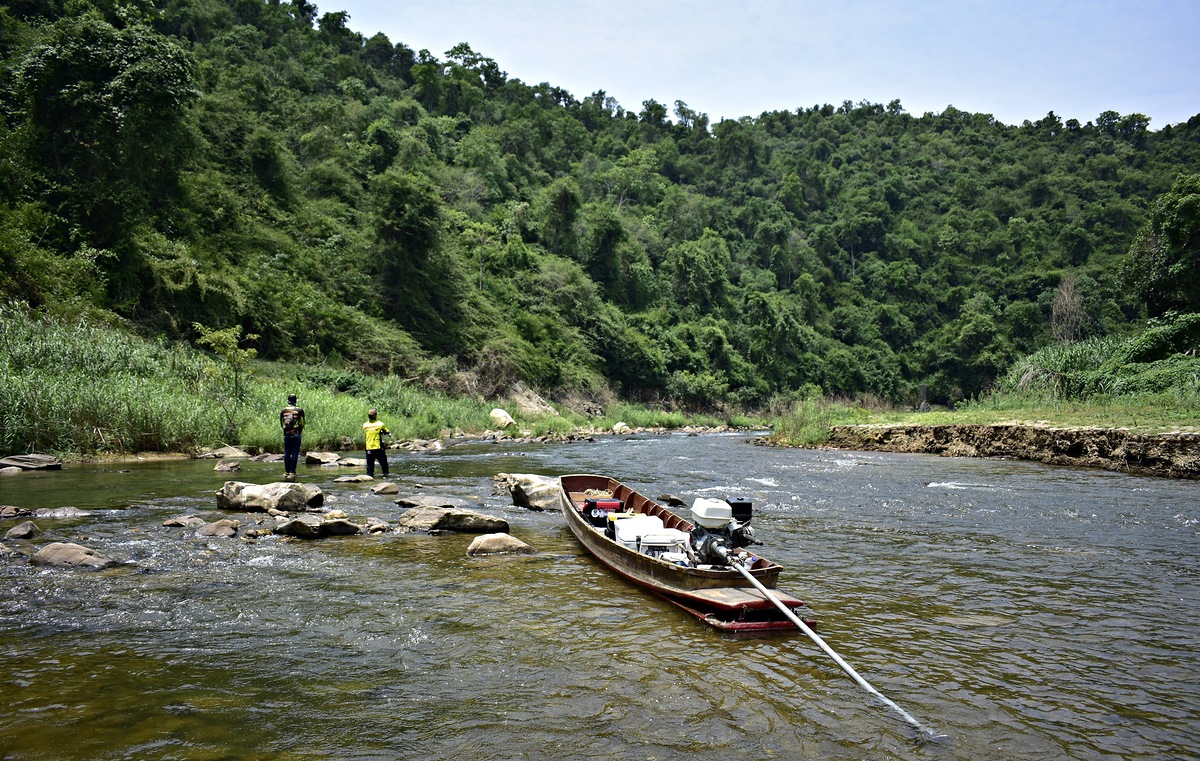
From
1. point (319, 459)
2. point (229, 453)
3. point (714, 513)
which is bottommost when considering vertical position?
point (319, 459)

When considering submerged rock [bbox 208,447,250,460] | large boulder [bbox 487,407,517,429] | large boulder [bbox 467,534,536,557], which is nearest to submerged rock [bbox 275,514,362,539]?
large boulder [bbox 467,534,536,557]

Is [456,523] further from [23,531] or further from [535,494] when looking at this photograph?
[23,531]

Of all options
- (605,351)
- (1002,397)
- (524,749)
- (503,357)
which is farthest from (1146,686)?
(605,351)

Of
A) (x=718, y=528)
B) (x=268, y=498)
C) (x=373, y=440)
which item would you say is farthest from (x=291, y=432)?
(x=718, y=528)

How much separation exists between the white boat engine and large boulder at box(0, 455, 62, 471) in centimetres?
1516

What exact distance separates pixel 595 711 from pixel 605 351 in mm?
53746

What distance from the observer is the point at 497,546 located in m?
9.02

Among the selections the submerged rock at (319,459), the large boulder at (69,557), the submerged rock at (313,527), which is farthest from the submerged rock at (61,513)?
the submerged rock at (319,459)

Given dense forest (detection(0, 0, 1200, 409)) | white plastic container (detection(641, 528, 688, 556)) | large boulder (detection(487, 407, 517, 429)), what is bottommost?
large boulder (detection(487, 407, 517, 429))

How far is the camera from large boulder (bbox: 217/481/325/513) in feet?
36.2

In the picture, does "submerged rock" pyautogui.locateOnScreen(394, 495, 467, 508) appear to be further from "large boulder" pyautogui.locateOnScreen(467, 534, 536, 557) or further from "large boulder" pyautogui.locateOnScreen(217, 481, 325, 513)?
"large boulder" pyautogui.locateOnScreen(467, 534, 536, 557)

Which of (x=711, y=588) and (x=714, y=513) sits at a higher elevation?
Answer: (x=714, y=513)

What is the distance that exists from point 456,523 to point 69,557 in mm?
4666

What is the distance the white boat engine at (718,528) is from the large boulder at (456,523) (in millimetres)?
4123
